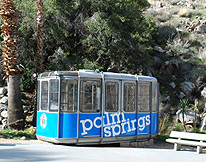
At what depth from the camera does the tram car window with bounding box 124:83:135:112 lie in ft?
40.7

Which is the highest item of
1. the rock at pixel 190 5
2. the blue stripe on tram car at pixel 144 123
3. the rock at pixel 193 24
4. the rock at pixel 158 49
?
the rock at pixel 190 5

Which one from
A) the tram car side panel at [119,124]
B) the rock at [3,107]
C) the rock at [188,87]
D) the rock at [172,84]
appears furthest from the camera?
the rock at [172,84]

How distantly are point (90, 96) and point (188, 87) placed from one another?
15.6 m

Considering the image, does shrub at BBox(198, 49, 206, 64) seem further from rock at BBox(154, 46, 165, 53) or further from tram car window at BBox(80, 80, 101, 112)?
tram car window at BBox(80, 80, 101, 112)

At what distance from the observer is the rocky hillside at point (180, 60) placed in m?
23.7

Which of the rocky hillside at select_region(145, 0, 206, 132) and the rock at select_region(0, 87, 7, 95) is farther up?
the rocky hillside at select_region(145, 0, 206, 132)

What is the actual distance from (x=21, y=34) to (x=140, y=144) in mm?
10137

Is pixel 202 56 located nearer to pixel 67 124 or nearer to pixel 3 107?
pixel 3 107

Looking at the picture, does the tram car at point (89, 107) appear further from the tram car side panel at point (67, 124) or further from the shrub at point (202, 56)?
the shrub at point (202, 56)

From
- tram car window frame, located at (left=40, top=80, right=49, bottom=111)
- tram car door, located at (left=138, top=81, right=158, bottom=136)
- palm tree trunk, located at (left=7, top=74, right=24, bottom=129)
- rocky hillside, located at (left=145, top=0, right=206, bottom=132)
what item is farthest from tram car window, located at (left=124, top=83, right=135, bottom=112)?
rocky hillside, located at (left=145, top=0, right=206, bottom=132)

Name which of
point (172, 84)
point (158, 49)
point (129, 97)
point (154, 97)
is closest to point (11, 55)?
point (129, 97)

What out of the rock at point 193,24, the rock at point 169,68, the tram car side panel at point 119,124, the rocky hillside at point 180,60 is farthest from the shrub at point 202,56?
the tram car side panel at point 119,124

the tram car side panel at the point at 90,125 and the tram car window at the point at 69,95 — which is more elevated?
the tram car window at the point at 69,95

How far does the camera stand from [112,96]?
39.3 feet
